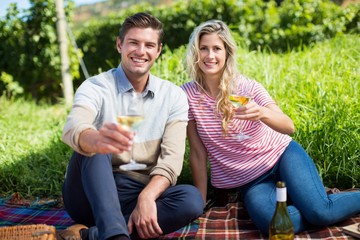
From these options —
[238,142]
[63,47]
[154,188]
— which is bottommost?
[154,188]

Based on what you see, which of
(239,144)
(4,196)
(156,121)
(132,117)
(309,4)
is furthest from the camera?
(309,4)

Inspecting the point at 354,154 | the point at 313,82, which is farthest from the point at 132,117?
the point at 313,82

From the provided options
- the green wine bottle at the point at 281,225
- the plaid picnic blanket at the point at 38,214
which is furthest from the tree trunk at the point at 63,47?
the green wine bottle at the point at 281,225

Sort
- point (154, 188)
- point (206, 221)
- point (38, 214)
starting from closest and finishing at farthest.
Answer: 1. point (154, 188)
2. point (206, 221)
3. point (38, 214)

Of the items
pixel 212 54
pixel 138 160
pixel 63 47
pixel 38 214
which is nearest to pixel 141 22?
pixel 212 54

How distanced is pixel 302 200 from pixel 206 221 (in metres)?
0.72

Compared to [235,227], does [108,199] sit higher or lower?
higher

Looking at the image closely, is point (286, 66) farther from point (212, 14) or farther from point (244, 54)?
point (212, 14)

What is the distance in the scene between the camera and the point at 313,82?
4742mm

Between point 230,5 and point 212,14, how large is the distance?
0.44 m

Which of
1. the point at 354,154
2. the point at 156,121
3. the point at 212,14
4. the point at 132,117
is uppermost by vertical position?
the point at 212,14

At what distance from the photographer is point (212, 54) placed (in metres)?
3.14

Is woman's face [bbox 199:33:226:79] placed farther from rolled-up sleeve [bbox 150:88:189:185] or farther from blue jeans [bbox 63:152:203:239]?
blue jeans [bbox 63:152:203:239]

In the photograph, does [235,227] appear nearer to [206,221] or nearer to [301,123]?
[206,221]
